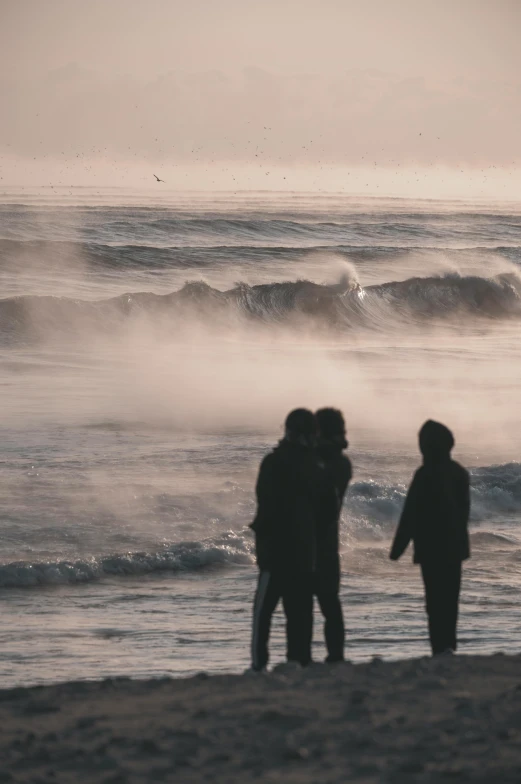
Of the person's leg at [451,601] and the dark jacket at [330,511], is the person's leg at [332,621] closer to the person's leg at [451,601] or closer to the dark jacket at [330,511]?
the dark jacket at [330,511]

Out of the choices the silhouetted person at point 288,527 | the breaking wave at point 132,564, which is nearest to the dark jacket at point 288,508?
the silhouetted person at point 288,527

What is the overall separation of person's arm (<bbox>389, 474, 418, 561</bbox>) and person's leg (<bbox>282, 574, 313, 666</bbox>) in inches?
21.7

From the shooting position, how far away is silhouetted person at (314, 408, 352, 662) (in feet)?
19.2

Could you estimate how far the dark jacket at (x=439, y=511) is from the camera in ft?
19.9

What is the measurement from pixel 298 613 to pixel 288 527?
44 centimetres

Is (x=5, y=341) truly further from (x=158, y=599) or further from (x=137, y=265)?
(x=158, y=599)

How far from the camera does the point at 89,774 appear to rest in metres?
4.22

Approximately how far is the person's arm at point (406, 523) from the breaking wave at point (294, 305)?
23.8m

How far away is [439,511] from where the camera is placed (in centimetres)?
608

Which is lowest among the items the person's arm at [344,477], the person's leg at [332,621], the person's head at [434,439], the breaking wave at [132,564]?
the breaking wave at [132,564]

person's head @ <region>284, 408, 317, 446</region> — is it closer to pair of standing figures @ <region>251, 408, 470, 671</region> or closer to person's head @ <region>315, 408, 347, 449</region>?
pair of standing figures @ <region>251, 408, 470, 671</region>

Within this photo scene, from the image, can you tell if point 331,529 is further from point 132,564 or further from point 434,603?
point 132,564

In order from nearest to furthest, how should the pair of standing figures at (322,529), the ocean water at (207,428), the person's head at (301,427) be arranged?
the person's head at (301,427) < the pair of standing figures at (322,529) < the ocean water at (207,428)

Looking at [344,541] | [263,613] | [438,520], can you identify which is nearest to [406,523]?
[438,520]
